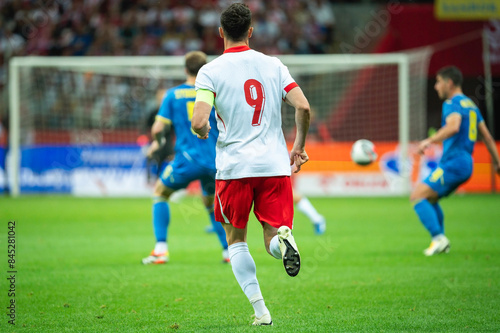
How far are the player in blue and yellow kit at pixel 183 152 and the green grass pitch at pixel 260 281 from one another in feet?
1.33

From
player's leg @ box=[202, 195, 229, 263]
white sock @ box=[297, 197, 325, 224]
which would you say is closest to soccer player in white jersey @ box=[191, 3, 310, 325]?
player's leg @ box=[202, 195, 229, 263]

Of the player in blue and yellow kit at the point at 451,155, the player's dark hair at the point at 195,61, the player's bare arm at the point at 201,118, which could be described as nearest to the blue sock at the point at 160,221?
the player's dark hair at the point at 195,61

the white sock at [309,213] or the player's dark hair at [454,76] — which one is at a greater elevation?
the player's dark hair at [454,76]

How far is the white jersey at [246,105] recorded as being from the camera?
15.5 feet

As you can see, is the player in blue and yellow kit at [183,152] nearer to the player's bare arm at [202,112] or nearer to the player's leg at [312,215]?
the player's leg at [312,215]

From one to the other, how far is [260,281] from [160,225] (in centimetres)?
176

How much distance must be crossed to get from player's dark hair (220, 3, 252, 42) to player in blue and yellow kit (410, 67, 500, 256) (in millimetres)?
4388

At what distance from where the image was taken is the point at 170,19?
2248cm

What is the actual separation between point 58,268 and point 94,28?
1536 centimetres

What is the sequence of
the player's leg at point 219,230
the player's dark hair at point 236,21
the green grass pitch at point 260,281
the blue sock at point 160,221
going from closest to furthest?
the player's dark hair at point 236,21 → the green grass pitch at point 260,281 → the player's leg at point 219,230 → the blue sock at point 160,221

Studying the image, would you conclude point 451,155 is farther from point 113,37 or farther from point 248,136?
point 113,37

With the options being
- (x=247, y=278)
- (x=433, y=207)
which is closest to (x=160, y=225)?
(x=433, y=207)

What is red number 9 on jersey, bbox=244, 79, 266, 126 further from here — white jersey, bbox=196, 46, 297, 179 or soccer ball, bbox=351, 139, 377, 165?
soccer ball, bbox=351, 139, 377, 165

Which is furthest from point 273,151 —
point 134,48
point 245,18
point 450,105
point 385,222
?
point 134,48
